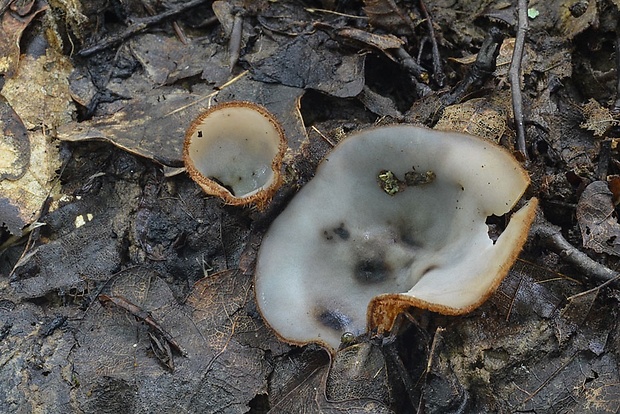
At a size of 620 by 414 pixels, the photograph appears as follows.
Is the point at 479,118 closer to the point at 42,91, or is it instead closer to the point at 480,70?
the point at 480,70

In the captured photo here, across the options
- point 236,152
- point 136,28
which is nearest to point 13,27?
point 136,28

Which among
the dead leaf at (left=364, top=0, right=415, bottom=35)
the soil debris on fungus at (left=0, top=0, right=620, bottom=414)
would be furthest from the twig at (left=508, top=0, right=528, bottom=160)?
the dead leaf at (left=364, top=0, right=415, bottom=35)

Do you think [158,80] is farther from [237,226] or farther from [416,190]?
[416,190]

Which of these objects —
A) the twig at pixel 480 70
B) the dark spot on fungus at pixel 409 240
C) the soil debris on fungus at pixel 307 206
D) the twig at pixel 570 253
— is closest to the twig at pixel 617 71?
the soil debris on fungus at pixel 307 206

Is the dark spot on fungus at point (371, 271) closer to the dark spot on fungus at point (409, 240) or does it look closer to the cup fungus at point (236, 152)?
the dark spot on fungus at point (409, 240)

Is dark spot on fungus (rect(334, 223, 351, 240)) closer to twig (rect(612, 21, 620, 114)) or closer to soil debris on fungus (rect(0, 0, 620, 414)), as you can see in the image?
soil debris on fungus (rect(0, 0, 620, 414))
